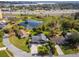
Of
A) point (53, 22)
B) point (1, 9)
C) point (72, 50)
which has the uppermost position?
point (1, 9)

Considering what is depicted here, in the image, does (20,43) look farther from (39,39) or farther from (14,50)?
(39,39)

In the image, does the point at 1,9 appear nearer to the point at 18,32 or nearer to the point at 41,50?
the point at 18,32

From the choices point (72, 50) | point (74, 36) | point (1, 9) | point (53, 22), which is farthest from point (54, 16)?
point (1, 9)

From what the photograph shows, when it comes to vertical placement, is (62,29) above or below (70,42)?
above

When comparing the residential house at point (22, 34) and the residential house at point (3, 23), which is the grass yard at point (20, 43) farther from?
the residential house at point (3, 23)

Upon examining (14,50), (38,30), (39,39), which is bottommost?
(14,50)

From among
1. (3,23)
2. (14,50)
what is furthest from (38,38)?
(3,23)

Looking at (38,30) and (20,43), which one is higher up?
(38,30)

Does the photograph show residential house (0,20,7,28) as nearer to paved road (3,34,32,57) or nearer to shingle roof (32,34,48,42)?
paved road (3,34,32,57)
